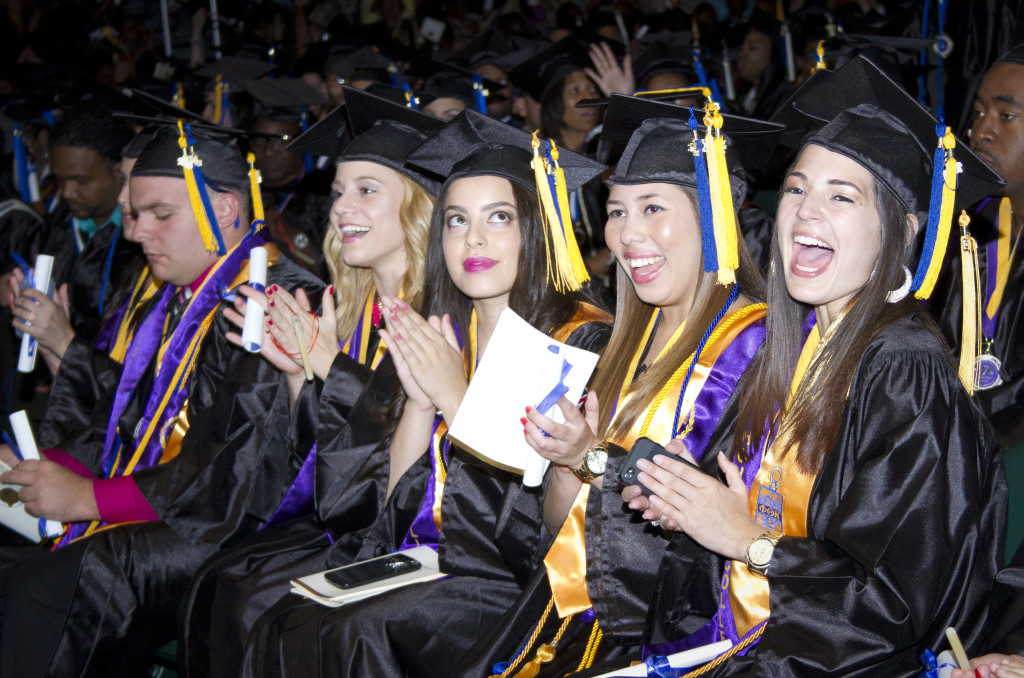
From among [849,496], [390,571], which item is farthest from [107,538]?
[849,496]

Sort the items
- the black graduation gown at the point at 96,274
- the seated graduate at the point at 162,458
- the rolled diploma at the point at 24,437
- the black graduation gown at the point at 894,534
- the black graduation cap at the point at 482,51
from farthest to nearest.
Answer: the black graduation cap at the point at 482,51 → the black graduation gown at the point at 96,274 → the rolled diploma at the point at 24,437 → the seated graduate at the point at 162,458 → the black graduation gown at the point at 894,534

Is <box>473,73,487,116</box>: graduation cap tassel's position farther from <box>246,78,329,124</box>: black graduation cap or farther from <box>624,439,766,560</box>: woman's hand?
<box>624,439,766,560</box>: woman's hand

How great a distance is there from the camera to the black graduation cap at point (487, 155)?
2.86m

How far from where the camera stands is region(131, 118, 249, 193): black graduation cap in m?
3.80

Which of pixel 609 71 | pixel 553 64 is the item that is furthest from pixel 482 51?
pixel 609 71

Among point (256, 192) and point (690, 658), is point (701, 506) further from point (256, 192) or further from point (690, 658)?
point (256, 192)

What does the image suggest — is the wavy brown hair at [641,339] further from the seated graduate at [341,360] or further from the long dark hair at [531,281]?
the seated graduate at [341,360]

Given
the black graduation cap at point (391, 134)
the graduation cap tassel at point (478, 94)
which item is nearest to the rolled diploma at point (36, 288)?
the black graduation cap at point (391, 134)

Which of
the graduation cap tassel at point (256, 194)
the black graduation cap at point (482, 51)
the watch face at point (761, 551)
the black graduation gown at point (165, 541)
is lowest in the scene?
the black graduation gown at point (165, 541)

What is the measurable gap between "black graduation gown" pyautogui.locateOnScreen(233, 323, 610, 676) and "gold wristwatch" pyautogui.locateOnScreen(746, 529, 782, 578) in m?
0.78

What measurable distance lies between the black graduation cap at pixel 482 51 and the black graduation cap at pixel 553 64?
0.67 metres

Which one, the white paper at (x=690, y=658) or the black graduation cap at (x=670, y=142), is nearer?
the white paper at (x=690, y=658)

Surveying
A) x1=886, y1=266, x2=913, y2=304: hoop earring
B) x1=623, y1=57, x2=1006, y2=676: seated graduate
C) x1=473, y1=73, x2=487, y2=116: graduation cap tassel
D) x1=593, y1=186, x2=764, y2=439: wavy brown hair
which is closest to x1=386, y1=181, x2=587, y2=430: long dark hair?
x1=593, y1=186, x2=764, y2=439: wavy brown hair

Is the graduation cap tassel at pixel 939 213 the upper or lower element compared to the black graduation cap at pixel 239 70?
lower
